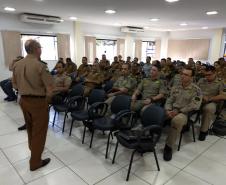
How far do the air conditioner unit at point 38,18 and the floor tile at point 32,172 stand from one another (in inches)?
191

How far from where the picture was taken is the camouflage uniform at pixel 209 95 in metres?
2.97

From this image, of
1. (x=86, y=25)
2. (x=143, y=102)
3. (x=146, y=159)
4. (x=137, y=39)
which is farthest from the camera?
(x=137, y=39)

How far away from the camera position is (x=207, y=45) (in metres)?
9.46

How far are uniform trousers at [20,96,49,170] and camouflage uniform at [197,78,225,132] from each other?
2386 millimetres

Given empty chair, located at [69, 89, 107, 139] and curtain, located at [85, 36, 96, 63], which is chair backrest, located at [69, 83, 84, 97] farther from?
curtain, located at [85, 36, 96, 63]

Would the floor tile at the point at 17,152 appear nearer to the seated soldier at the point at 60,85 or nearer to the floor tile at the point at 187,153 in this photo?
the seated soldier at the point at 60,85

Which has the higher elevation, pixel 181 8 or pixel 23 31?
pixel 181 8

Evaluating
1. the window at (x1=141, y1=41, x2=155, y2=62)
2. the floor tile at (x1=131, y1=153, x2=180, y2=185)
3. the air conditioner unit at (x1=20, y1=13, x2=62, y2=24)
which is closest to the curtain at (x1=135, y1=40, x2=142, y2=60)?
the window at (x1=141, y1=41, x2=155, y2=62)

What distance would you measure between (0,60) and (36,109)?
5.01 metres

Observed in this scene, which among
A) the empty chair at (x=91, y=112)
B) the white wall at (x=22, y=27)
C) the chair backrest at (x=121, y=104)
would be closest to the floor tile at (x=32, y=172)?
the empty chair at (x=91, y=112)

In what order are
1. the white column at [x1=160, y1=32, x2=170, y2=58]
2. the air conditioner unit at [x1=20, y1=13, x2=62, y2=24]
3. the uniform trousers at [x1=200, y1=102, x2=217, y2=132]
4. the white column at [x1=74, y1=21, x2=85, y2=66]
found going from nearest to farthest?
the uniform trousers at [x1=200, y1=102, x2=217, y2=132] → the air conditioner unit at [x1=20, y1=13, x2=62, y2=24] → the white column at [x1=74, y1=21, x2=85, y2=66] → the white column at [x1=160, y1=32, x2=170, y2=58]

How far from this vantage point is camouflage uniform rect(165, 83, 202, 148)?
2488 mm

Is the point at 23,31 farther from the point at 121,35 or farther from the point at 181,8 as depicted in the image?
the point at 181,8

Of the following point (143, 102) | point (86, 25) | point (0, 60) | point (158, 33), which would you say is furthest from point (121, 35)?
point (143, 102)
